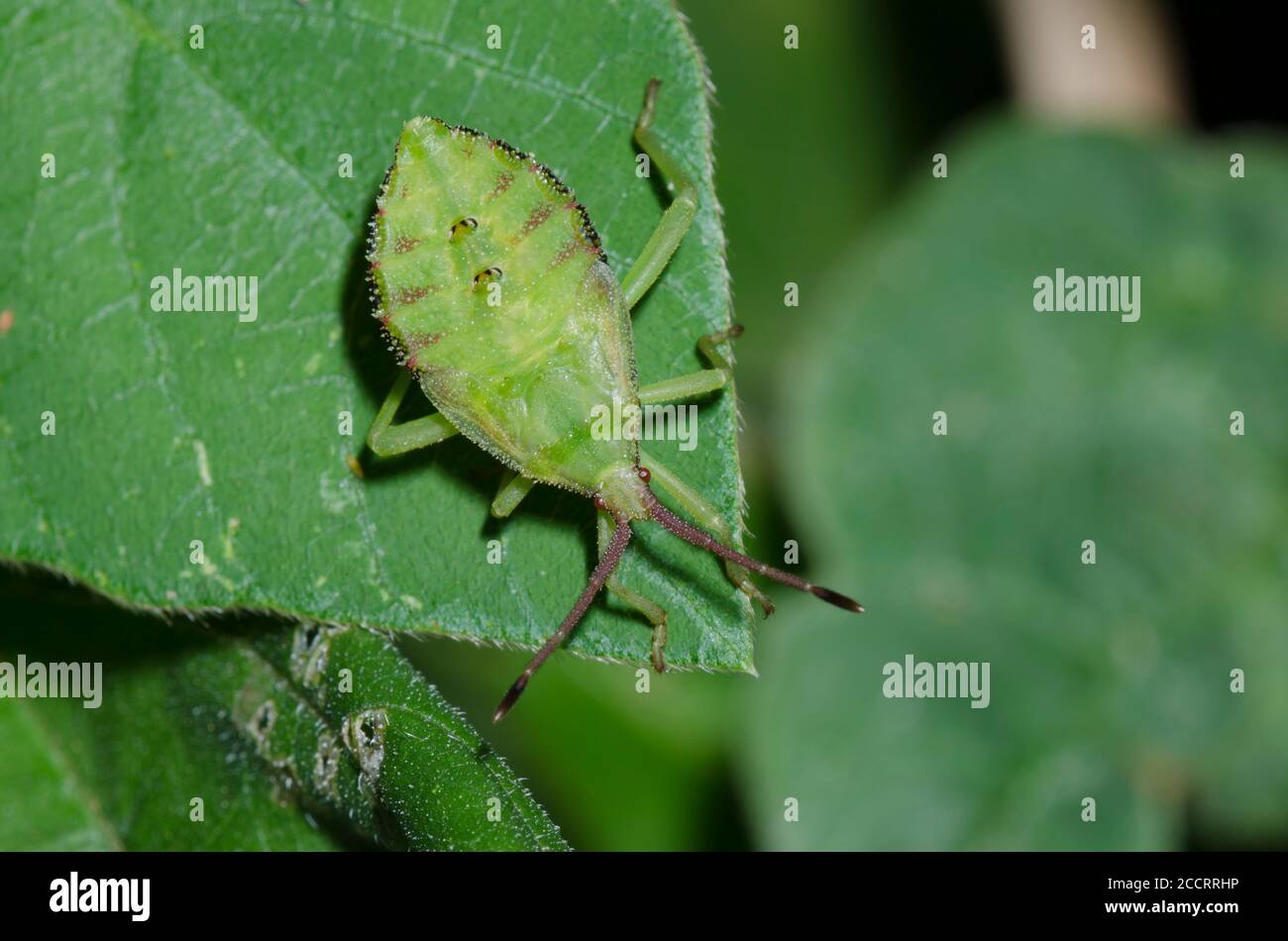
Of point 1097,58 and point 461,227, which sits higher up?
point 1097,58

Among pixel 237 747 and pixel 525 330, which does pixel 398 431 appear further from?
pixel 237 747

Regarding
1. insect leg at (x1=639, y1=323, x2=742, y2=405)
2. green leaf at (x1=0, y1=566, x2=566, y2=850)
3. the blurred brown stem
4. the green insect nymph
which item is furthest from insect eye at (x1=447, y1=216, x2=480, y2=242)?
the blurred brown stem

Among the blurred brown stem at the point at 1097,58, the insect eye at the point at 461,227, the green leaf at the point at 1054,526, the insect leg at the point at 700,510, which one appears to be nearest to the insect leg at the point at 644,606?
the insect leg at the point at 700,510

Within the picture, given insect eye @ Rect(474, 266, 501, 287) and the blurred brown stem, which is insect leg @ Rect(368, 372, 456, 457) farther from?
the blurred brown stem

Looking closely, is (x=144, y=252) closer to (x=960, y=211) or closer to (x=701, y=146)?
(x=701, y=146)

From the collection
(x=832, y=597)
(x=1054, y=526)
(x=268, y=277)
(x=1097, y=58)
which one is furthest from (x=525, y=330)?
(x=1097, y=58)

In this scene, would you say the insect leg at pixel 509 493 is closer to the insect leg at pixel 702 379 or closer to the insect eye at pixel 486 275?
the insect leg at pixel 702 379
